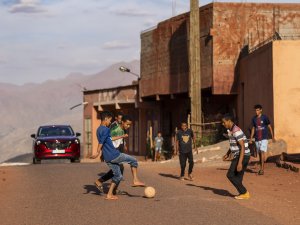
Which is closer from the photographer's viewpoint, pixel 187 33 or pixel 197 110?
pixel 197 110

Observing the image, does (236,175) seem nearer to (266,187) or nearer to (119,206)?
(119,206)

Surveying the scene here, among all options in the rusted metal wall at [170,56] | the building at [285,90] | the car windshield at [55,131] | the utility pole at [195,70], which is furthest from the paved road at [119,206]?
the rusted metal wall at [170,56]

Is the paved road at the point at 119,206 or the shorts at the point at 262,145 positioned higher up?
the shorts at the point at 262,145

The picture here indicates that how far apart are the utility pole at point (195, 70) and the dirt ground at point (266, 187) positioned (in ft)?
24.4

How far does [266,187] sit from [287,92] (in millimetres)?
9868

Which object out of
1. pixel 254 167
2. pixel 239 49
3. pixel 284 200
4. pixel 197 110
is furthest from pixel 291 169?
pixel 239 49

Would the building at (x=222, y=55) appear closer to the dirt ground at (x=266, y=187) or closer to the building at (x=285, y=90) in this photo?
the building at (x=285, y=90)

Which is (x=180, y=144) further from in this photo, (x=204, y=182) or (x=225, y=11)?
(x=225, y=11)

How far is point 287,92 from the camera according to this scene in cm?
2409

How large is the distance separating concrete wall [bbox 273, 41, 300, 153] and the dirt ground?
9.51 ft

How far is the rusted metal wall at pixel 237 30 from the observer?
31359 mm

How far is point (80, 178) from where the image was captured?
17234mm

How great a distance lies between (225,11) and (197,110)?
5.60 metres

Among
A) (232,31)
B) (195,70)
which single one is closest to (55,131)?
(195,70)
